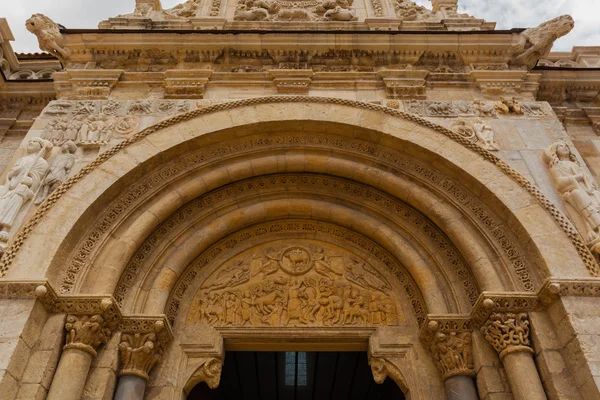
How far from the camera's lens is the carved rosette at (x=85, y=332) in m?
4.77

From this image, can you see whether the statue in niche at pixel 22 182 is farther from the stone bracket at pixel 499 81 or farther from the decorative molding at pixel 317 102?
the stone bracket at pixel 499 81

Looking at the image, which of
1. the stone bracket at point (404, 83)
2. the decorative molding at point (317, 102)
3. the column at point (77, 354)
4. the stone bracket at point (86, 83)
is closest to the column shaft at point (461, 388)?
the decorative molding at point (317, 102)

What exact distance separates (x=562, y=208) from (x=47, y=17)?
337 inches

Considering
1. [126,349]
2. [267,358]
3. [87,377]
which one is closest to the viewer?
[87,377]

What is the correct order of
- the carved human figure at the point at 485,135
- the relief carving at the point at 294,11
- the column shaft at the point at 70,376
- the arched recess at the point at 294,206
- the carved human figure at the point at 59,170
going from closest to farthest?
the column shaft at the point at 70,376, the arched recess at the point at 294,206, the carved human figure at the point at 59,170, the carved human figure at the point at 485,135, the relief carving at the point at 294,11

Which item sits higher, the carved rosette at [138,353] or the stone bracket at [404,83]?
the stone bracket at [404,83]

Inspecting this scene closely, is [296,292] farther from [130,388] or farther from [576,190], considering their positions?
[576,190]

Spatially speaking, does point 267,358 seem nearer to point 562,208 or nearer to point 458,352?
point 458,352

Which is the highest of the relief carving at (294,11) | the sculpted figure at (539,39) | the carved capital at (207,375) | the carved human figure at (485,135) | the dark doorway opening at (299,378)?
the relief carving at (294,11)

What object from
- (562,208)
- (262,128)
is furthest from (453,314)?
(262,128)

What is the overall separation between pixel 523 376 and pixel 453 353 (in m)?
0.79

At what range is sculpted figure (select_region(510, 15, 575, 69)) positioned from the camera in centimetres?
750

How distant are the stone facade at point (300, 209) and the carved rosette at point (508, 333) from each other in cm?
2

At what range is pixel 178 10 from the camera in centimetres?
941
